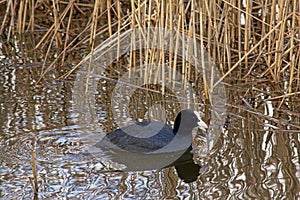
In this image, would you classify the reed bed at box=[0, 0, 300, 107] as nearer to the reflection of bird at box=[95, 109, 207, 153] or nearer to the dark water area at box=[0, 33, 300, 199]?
the dark water area at box=[0, 33, 300, 199]

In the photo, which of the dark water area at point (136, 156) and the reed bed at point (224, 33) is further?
the reed bed at point (224, 33)

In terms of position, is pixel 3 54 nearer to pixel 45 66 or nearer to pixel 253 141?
pixel 45 66

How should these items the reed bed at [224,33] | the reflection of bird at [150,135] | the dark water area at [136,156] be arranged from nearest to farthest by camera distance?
the dark water area at [136,156], the reflection of bird at [150,135], the reed bed at [224,33]

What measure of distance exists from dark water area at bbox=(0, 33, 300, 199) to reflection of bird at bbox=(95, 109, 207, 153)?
2.7 inches

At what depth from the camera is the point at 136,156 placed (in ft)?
14.6

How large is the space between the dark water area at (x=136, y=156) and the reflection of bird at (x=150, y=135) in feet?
0.23

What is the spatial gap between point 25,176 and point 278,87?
2.60m

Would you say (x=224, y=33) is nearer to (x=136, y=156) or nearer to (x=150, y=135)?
(x=150, y=135)

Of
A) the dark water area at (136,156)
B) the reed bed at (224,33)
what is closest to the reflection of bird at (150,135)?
the dark water area at (136,156)

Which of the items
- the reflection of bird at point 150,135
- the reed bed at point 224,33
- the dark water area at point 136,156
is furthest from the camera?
the reed bed at point 224,33

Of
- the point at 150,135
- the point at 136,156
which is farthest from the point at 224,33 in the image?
the point at 136,156

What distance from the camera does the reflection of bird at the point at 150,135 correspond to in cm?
444

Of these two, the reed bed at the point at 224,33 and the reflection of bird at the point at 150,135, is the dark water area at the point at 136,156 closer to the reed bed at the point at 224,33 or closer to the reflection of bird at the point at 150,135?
the reflection of bird at the point at 150,135

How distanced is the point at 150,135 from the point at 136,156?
0.58 ft
